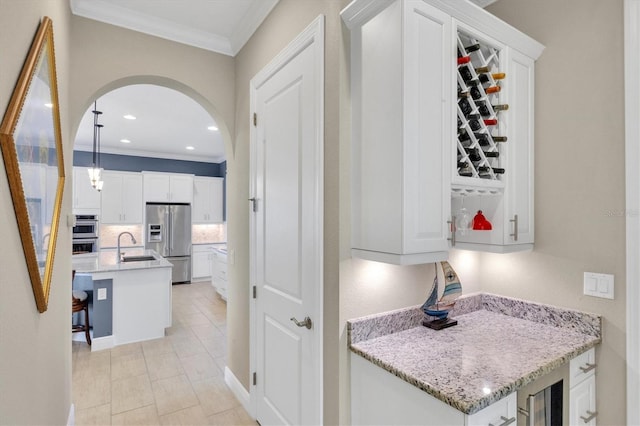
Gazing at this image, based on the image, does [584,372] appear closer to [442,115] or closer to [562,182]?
[562,182]

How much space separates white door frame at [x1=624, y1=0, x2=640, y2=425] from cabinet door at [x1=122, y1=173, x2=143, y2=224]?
7.53 m

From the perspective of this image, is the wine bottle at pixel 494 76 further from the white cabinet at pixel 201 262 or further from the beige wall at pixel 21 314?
the white cabinet at pixel 201 262

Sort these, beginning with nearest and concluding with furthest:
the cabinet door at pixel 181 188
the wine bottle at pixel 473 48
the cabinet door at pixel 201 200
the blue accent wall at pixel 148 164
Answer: the wine bottle at pixel 473 48
the blue accent wall at pixel 148 164
the cabinet door at pixel 181 188
the cabinet door at pixel 201 200

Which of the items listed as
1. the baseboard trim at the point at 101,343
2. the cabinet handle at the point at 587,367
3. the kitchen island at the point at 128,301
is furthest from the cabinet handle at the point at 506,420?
the baseboard trim at the point at 101,343

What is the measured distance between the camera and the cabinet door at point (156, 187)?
279 inches

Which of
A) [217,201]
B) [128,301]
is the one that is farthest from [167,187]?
[128,301]

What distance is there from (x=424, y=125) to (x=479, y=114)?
1.33ft

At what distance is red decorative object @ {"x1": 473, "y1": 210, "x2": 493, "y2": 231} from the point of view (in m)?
1.69

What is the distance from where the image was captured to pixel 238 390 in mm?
2680

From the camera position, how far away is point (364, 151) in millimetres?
1532

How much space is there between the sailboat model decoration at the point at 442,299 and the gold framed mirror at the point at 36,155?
5.46ft

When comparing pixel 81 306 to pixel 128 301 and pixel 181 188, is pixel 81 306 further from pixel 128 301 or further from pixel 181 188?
pixel 181 188

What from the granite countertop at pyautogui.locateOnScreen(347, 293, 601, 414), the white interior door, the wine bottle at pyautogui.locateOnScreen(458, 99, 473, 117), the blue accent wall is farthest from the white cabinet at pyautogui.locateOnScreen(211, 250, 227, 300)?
the wine bottle at pyautogui.locateOnScreen(458, 99, 473, 117)

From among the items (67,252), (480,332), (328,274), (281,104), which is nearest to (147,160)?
(67,252)
